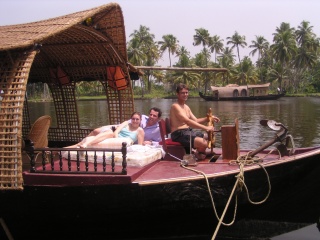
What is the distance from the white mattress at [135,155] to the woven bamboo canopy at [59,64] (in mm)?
874

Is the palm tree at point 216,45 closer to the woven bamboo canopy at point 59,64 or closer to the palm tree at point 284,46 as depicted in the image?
the palm tree at point 284,46

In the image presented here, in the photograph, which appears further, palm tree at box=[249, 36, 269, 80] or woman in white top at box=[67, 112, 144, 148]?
palm tree at box=[249, 36, 269, 80]

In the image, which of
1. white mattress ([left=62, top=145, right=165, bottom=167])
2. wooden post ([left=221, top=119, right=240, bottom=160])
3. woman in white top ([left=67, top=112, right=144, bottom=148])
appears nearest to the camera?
white mattress ([left=62, top=145, right=165, bottom=167])

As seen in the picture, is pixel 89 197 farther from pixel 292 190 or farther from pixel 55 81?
pixel 55 81

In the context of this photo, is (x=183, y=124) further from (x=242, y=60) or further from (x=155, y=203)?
(x=242, y=60)

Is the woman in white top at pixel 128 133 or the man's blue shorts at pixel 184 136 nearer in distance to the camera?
the man's blue shorts at pixel 184 136

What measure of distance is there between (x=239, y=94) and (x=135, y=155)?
121ft

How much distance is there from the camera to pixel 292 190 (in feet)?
15.0

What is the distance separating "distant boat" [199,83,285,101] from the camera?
39125 millimetres

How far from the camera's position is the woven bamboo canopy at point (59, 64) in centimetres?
411

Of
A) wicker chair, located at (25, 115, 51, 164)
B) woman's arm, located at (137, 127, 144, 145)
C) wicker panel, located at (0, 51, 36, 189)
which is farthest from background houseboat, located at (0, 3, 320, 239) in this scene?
wicker chair, located at (25, 115, 51, 164)

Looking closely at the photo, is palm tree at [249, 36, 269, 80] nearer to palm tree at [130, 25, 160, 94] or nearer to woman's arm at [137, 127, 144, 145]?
palm tree at [130, 25, 160, 94]

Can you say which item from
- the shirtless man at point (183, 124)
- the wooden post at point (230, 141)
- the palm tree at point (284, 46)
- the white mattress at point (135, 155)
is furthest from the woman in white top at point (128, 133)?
the palm tree at point (284, 46)

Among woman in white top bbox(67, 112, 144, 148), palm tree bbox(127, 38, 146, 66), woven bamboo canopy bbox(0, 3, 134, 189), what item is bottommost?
woman in white top bbox(67, 112, 144, 148)
